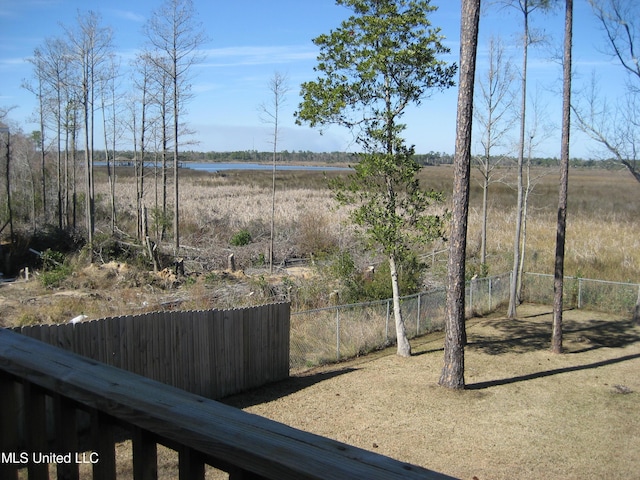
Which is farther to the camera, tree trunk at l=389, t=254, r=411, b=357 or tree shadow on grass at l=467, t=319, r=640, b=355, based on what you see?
tree shadow on grass at l=467, t=319, r=640, b=355

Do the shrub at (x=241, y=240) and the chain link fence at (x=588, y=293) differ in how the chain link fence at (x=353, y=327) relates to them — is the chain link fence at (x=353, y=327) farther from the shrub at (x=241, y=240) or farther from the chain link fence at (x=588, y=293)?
the shrub at (x=241, y=240)

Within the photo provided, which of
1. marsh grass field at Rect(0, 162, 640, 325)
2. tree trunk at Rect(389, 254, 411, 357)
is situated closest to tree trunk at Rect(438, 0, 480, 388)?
tree trunk at Rect(389, 254, 411, 357)

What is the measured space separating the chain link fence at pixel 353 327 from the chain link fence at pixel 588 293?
6.65 meters

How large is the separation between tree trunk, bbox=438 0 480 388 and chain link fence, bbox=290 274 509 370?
2.90m

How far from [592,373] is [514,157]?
33.9ft

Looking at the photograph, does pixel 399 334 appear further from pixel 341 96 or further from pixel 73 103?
pixel 73 103

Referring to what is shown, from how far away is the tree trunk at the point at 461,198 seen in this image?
10.7 metres

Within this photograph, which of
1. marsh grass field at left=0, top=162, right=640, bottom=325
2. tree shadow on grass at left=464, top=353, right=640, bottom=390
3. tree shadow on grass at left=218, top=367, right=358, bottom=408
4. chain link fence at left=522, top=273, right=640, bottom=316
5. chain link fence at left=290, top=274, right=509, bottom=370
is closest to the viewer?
tree shadow on grass at left=218, top=367, right=358, bottom=408

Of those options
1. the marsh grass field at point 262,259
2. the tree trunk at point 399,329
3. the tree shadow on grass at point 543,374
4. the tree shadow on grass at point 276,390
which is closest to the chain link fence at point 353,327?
the tree trunk at point 399,329

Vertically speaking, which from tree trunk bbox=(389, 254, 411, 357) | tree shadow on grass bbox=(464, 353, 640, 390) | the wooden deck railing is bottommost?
tree shadow on grass bbox=(464, 353, 640, 390)

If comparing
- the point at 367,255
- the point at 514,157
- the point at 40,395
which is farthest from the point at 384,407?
the point at 514,157

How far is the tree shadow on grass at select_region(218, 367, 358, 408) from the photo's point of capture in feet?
33.7

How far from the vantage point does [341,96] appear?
13109 mm

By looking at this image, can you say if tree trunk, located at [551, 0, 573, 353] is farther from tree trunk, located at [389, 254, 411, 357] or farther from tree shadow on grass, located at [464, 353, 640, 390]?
tree trunk, located at [389, 254, 411, 357]
